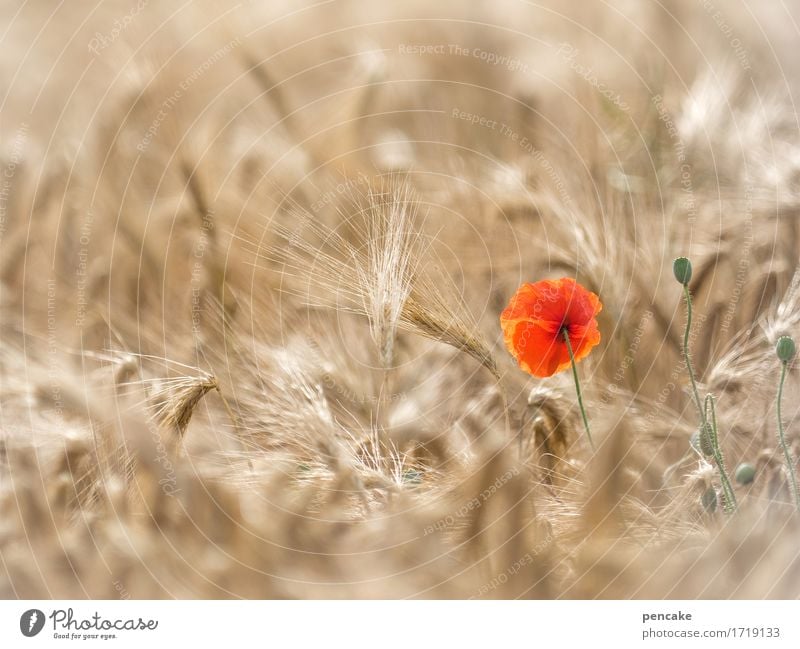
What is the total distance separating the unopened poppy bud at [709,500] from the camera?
704mm

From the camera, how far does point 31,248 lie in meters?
0.73

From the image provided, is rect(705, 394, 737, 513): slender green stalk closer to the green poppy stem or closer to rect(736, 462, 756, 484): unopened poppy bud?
rect(736, 462, 756, 484): unopened poppy bud

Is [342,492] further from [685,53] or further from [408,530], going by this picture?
[685,53]

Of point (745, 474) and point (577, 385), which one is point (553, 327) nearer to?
point (577, 385)

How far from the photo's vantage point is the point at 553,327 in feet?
2.16

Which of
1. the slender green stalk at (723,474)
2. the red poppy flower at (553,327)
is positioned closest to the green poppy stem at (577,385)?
the red poppy flower at (553,327)

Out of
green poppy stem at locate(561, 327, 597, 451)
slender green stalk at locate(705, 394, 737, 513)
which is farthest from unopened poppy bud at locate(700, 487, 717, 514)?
green poppy stem at locate(561, 327, 597, 451)

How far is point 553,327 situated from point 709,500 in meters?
0.26

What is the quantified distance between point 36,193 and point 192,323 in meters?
0.23

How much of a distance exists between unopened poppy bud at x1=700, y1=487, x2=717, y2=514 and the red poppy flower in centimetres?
21

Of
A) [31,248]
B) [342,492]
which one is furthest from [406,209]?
[31,248]

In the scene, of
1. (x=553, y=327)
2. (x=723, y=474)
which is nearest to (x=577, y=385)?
(x=553, y=327)

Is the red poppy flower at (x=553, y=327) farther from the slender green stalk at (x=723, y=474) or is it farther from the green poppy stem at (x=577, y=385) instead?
the slender green stalk at (x=723, y=474)

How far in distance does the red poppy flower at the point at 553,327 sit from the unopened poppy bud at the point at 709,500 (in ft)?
0.68
